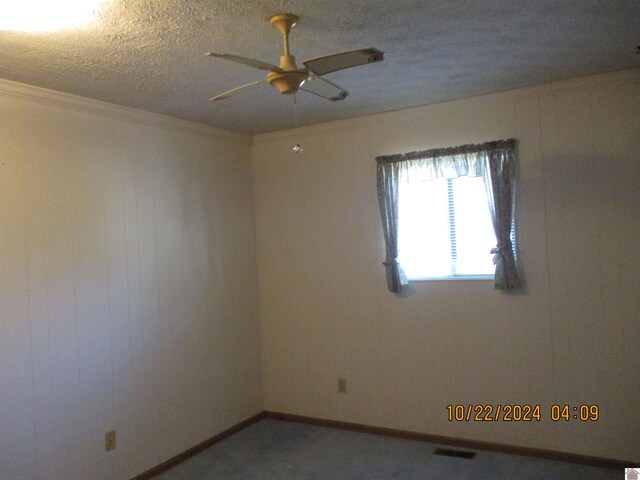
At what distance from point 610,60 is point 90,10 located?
9.07 feet

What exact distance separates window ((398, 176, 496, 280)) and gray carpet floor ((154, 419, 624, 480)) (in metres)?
1.24

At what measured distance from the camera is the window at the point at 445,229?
3.81m

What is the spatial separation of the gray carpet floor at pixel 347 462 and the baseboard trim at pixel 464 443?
1.8 inches

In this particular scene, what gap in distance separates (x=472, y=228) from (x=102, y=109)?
259 cm

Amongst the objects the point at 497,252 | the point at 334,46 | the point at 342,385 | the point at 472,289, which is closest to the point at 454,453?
the point at 342,385

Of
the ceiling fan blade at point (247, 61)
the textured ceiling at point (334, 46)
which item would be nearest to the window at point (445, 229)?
the textured ceiling at point (334, 46)

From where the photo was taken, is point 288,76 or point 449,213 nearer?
point 288,76

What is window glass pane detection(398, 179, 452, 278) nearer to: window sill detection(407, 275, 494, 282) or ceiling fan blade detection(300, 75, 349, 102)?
window sill detection(407, 275, 494, 282)

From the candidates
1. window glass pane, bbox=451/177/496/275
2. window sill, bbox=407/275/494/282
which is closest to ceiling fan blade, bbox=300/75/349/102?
window glass pane, bbox=451/177/496/275

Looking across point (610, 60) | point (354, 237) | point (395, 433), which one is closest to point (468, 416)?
point (395, 433)

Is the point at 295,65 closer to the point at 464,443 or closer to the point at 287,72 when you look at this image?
the point at 287,72

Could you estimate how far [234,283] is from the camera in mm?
4531

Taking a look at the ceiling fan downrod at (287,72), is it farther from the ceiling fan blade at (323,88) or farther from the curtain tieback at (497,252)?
the curtain tieback at (497,252)

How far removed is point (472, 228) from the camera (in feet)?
12.6
